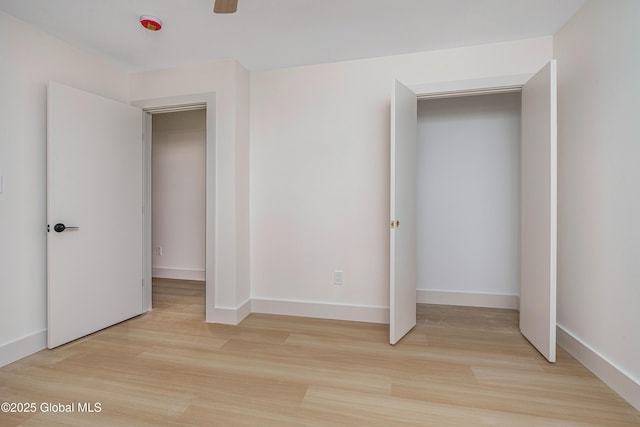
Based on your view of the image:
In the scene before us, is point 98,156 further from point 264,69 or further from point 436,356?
point 436,356

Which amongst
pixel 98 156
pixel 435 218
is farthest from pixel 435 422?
pixel 98 156

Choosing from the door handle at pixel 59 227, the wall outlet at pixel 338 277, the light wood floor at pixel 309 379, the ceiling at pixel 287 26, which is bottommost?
the light wood floor at pixel 309 379

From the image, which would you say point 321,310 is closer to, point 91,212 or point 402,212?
point 402,212

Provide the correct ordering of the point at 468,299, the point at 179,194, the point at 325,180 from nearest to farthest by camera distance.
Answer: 1. the point at 325,180
2. the point at 468,299
3. the point at 179,194

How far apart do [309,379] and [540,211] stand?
193 cm

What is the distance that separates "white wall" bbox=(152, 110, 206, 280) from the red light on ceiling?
2045 mm

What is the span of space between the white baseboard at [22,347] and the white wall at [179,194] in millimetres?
2092

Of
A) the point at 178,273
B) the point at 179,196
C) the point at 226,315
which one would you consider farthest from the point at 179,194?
the point at 226,315

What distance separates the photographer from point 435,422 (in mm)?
1424

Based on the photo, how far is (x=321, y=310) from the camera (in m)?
2.81

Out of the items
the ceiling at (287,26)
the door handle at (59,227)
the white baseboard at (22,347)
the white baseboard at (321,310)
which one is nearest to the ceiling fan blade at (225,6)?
the ceiling at (287,26)

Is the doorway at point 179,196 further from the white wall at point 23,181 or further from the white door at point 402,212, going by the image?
the white door at point 402,212

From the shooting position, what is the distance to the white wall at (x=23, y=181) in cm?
197

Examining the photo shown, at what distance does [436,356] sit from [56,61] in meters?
3.60
